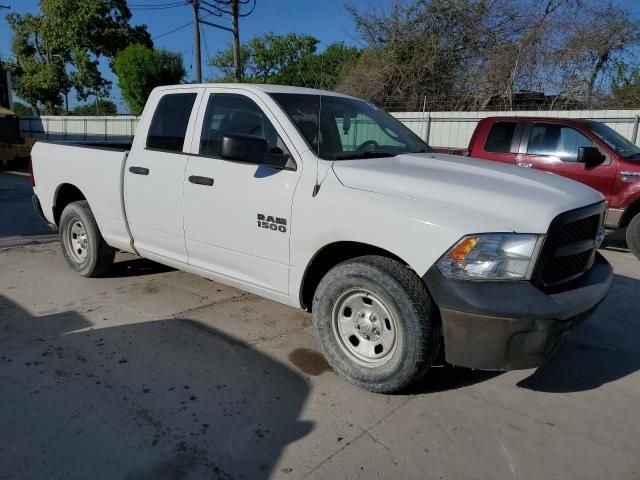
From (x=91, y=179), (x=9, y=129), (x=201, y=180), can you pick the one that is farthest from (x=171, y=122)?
(x=9, y=129)

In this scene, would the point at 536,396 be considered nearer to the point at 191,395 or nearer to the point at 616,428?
the point at 616,428

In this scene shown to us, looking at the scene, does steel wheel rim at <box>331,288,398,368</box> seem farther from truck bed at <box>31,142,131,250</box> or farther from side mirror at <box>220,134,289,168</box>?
truck bed at <box>31,142,131,250</box>

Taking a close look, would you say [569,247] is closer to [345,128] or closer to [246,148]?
[345,128]

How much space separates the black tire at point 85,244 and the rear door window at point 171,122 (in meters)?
1.21

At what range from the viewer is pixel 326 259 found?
3.66m

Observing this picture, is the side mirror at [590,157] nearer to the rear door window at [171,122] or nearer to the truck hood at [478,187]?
the truck hood at [478,187]

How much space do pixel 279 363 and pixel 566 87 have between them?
18263 millimetres

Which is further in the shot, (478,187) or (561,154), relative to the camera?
(561,154)

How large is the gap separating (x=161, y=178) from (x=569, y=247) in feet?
10.2

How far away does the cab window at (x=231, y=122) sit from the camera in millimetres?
3914

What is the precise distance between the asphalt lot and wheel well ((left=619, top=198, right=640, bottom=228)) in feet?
11.3

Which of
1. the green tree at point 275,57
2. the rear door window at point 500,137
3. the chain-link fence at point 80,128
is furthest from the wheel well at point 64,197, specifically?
the green tree at point 275,57

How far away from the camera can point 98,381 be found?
3.40 meters

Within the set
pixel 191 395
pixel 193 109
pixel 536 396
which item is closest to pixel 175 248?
pixel 193 109
